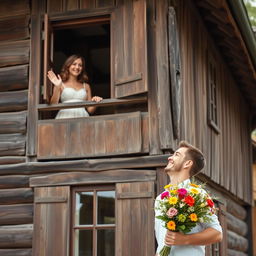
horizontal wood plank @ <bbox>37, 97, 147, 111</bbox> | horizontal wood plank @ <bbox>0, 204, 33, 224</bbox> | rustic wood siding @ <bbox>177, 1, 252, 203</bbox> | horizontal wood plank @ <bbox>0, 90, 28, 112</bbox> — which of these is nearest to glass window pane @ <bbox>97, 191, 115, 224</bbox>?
horizontal wood plank @ <bbox>0, 204, 33, 224</bbox>

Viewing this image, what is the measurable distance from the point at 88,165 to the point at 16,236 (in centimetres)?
143

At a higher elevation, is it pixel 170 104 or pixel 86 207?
pixel 170 104

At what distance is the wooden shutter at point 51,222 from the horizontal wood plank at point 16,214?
0.22m

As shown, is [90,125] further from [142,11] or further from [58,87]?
[142,11]

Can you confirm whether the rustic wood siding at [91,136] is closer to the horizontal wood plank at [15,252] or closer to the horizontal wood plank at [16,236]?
the horizontal wood plank at [16,236]

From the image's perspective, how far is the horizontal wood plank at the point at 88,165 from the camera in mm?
8773

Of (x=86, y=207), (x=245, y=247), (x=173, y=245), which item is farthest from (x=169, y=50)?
(x=245, y=247)

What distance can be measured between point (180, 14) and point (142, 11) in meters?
1.46

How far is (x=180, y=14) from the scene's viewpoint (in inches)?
411

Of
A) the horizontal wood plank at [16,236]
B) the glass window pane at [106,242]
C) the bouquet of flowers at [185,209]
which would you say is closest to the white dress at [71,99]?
the horizontal wood plank at [16,236]

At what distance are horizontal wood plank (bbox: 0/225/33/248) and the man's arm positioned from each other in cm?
396

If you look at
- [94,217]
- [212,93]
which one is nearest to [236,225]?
[212,93]

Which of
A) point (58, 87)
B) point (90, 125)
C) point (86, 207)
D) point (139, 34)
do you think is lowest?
point (86, 207)

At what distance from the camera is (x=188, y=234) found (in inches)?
225
